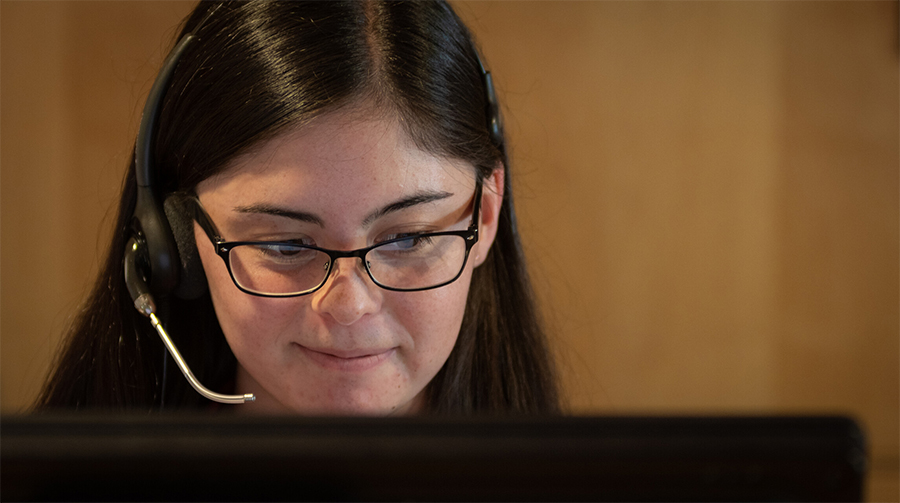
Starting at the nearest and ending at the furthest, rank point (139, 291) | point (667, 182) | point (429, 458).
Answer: point (429, 458) → point (139, 291) → point (667, 182)

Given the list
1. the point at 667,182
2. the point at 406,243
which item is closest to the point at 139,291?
the point at 406,243

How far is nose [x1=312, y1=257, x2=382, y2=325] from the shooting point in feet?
2.50

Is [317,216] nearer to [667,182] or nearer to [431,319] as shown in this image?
[431,319]

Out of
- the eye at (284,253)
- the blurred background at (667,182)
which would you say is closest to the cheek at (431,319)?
the eye at (284,253)

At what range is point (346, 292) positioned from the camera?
76 cm

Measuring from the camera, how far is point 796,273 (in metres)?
2.26

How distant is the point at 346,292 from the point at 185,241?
0.22 m

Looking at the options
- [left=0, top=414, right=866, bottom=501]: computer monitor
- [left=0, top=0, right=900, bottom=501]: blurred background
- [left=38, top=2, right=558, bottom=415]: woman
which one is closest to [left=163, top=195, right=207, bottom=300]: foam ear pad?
[left=38, top=2, right=558, bottom=415]: woman

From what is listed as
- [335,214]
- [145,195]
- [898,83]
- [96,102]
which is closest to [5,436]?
[335,214]

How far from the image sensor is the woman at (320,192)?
2.51 feet

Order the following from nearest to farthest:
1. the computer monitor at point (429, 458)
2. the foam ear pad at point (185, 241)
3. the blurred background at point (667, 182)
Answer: the computer monitor at point (429, 458) < the foam ear pad at point (185, 241) < the blurred background at point (667, 182)

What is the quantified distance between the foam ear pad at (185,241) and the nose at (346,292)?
178 mm

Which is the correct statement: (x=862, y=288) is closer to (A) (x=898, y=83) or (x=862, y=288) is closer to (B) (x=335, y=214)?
(A) (x=898, y=83)

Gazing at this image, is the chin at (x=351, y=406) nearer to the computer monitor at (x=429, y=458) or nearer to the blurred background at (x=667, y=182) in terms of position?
the computer monitor at (x=429, y=458)
